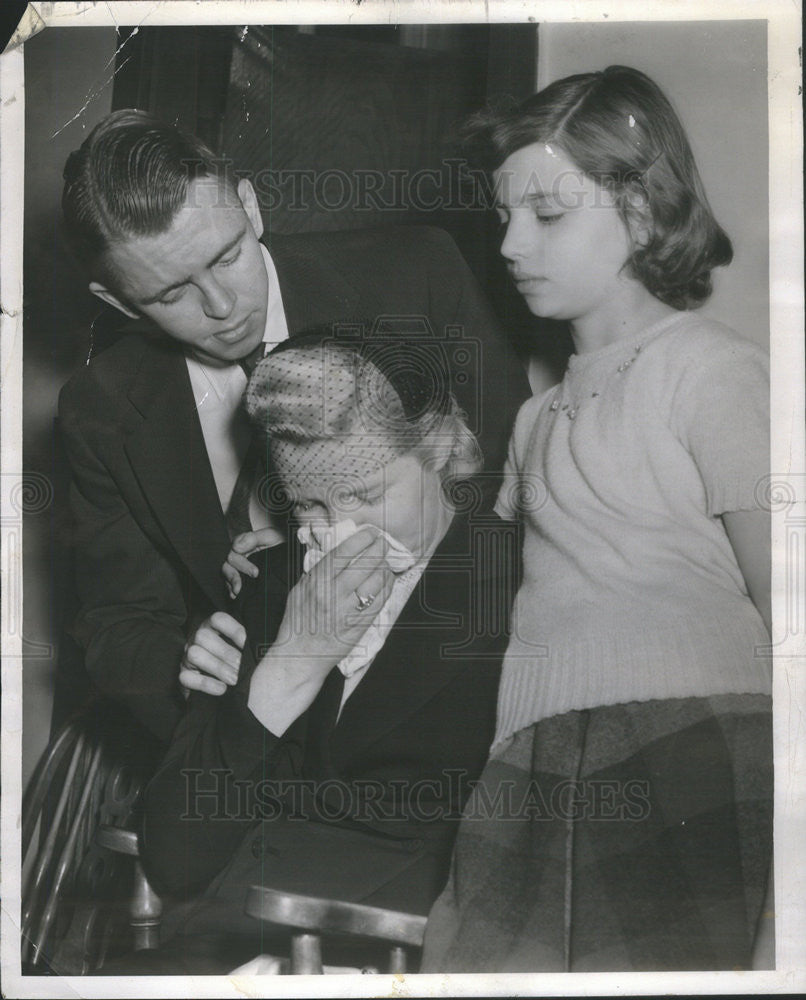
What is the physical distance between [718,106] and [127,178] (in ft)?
2.73

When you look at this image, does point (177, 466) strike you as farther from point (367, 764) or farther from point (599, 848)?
point (599, 848)

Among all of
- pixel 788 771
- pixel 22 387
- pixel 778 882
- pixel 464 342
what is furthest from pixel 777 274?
pixel 22 387

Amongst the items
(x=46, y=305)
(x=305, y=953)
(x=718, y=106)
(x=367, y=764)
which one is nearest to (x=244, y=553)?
(x=367, y=764)

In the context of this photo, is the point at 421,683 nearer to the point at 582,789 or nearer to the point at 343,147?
the point at 582,789

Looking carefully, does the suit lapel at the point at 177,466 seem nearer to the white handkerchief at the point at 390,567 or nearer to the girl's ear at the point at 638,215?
the white handkerchief at the point at 390,567

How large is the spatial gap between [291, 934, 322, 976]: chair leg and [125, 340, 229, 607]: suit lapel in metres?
0.48

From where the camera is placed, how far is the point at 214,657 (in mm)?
1429

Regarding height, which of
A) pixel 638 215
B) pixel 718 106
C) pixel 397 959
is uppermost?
pixel 718 106

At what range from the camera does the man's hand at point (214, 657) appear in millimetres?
1427

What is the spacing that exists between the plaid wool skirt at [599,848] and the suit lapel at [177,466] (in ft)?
1.61

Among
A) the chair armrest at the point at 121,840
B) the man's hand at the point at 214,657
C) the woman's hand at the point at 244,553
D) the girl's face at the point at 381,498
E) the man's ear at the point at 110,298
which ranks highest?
the man's ear at the point at 110,298

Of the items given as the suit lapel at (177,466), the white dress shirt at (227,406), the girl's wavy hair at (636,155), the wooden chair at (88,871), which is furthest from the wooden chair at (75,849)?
the girl's wavy hair at (636,155)

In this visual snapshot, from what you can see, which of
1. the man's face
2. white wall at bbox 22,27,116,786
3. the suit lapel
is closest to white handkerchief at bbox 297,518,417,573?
the suit lapel

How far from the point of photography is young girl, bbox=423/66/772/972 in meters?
1.39
